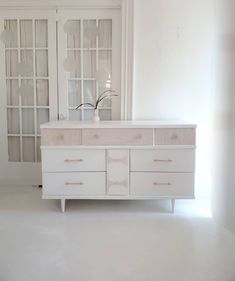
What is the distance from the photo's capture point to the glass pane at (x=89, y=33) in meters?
3.86

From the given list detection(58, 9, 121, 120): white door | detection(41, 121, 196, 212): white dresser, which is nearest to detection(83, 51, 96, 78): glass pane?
detection(58, 9, 121, 120): white door

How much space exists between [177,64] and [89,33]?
1.06 m

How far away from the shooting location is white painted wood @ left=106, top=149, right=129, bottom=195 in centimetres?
317

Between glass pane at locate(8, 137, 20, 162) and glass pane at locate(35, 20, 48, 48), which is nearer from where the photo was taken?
glass pane at locate(35, 20, 48, 48)

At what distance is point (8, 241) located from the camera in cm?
260

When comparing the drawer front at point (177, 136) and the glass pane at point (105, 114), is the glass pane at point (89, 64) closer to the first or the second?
the glass pane at point (105, 114)

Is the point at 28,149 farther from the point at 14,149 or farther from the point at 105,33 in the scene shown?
the point at 105,33

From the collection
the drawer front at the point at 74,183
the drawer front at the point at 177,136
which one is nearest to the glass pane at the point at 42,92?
the drawer front at the point at 74,183

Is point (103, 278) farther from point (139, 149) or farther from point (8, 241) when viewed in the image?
point (139, 149)

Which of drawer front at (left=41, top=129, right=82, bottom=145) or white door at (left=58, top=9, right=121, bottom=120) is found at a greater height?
white door at (left=58, top=9, right=121, bottom=120)

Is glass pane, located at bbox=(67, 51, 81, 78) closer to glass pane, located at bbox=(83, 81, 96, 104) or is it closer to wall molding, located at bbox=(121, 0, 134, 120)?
glass pane, located at bbox=(83, 81, 96, 104)

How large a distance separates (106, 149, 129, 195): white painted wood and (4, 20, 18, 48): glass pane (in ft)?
6.14

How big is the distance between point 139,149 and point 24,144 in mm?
1679

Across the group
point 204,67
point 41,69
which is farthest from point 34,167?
point 204,67
